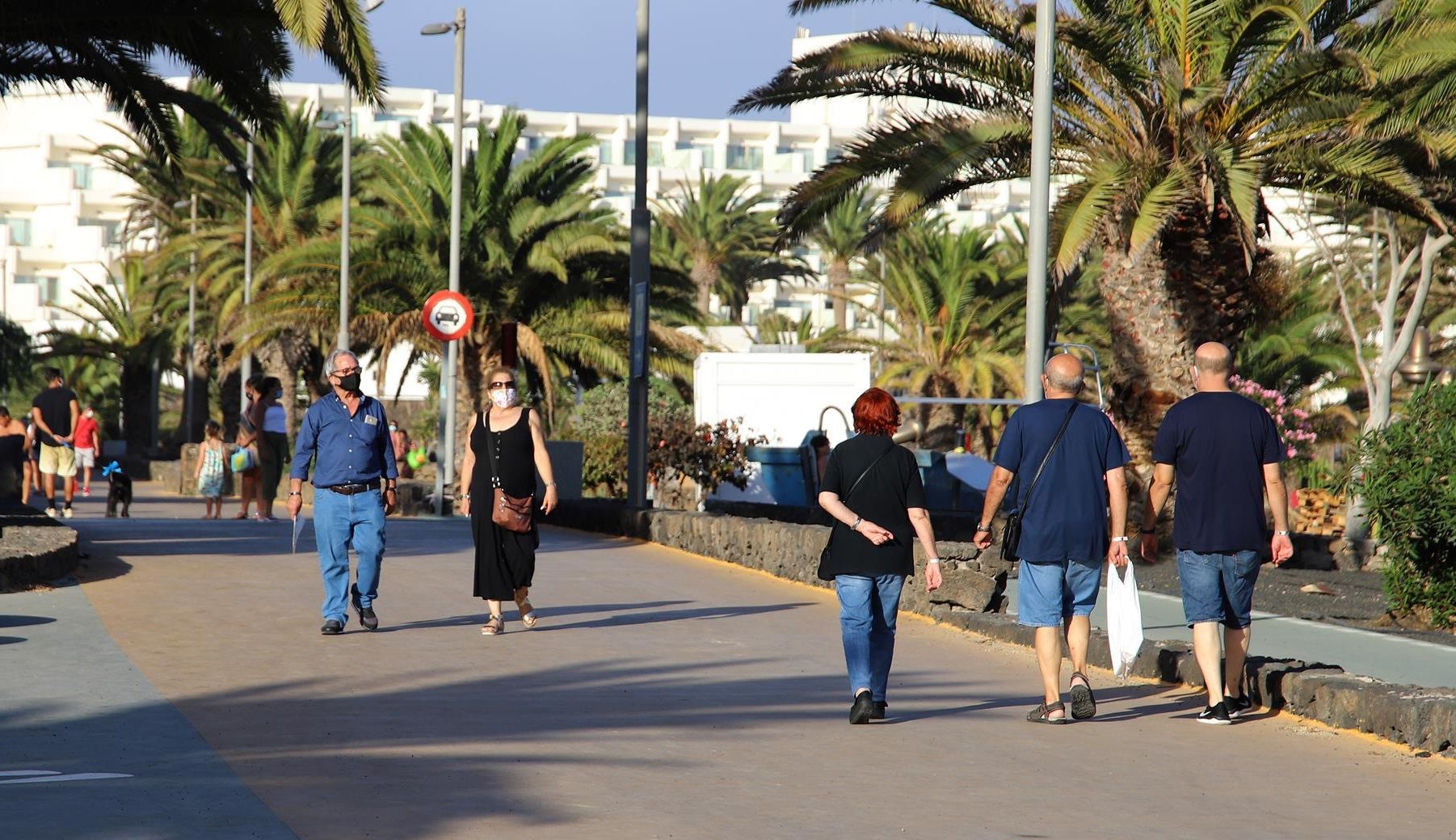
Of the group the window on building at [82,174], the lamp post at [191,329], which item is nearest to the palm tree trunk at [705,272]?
the lamp post at [191,329]

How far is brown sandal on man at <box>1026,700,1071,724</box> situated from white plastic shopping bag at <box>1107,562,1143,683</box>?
3.22 feet

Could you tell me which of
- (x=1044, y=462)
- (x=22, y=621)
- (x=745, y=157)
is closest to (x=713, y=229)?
(x=22, y=621)

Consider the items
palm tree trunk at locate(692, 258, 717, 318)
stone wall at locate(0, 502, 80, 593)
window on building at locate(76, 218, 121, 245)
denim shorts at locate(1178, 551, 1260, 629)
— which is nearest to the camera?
denim shorts at locate(1178, 551, 1260, 629)

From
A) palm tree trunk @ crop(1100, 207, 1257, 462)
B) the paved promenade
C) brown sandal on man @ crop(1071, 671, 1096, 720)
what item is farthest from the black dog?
brown sandal on man @ crop(1071, 671, 1096, 720)

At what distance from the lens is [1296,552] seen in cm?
1958

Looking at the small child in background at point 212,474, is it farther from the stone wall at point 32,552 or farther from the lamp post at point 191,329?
the lamp post at point 191,329

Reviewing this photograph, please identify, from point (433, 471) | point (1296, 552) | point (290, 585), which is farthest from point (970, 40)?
point (433, 471)

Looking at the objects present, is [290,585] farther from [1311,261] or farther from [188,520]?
[1311,261]

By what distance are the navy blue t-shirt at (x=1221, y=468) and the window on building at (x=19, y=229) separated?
10324 cm

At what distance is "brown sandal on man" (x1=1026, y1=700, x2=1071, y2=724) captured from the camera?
27.2ft

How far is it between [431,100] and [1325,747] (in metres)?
108

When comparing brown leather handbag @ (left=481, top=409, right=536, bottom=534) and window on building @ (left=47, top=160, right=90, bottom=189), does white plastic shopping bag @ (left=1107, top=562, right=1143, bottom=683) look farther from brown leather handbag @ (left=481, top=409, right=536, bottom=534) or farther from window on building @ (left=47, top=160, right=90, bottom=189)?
window on building @ (left=47, top=160, right=90, bottom=189)

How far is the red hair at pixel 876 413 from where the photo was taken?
28.1 ft

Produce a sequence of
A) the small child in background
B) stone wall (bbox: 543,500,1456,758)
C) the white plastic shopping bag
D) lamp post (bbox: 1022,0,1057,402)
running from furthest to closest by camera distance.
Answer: the small child in background, lamp post (bbox: 1022,0,1057,402), the white plastic shopping bag, stone wall (bbox: 543,500,1456,758)
